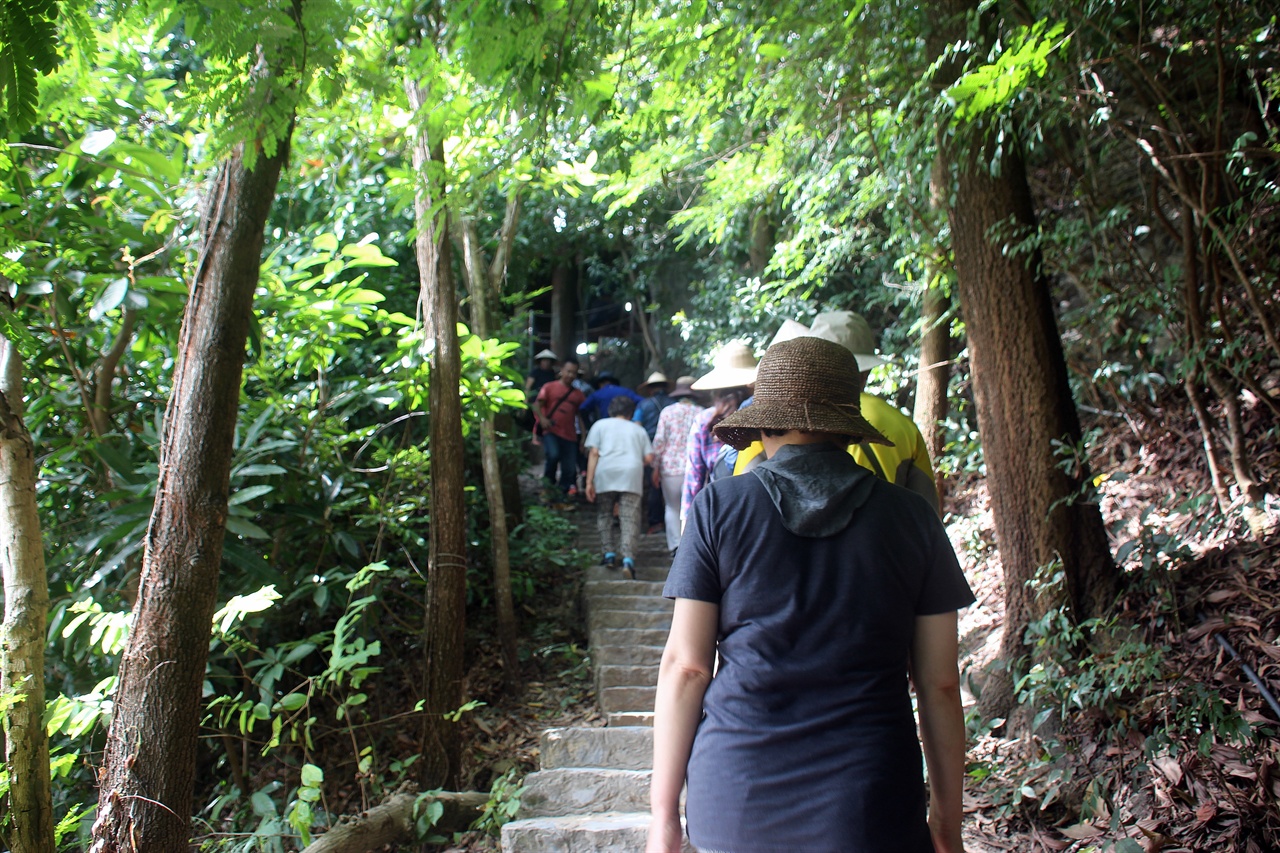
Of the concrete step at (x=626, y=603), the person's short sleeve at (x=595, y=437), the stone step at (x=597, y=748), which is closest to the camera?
the stone step at (x=597, y=748)

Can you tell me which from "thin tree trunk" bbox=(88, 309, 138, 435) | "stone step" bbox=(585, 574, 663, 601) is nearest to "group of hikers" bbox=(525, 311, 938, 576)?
"stone step" bbox=(585, 574, 663, 601)

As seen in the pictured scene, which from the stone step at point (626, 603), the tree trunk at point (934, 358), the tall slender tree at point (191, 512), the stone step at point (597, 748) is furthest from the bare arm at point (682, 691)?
the stone step at point (626, 603)

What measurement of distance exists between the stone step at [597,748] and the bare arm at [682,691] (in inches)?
134

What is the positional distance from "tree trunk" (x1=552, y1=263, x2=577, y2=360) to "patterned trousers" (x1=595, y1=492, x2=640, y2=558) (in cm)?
1013

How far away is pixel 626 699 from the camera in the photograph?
18.6 ft

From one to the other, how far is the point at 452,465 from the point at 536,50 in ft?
8.69

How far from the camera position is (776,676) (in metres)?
1.57

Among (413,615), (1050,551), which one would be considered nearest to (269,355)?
(413,615)

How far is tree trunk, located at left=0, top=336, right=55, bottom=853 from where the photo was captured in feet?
9.14

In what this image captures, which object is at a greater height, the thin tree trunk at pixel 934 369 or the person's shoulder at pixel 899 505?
the thin tree trunk at pixel 934 369

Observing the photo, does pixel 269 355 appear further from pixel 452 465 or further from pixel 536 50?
pixel 536 50

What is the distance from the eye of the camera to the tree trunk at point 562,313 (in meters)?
17.8

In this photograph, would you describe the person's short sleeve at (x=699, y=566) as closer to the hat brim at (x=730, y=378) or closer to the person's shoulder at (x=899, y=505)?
the person's shoulder at (x=899, y=505)

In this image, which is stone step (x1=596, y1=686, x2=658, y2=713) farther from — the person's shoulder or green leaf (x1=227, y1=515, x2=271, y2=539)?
the person's shoulder
